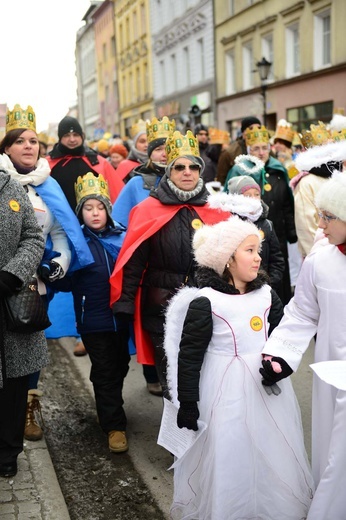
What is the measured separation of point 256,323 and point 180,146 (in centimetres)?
164

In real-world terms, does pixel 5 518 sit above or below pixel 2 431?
below

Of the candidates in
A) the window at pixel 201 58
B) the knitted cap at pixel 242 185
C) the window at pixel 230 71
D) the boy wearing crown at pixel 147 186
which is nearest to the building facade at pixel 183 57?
the window at pixel 201 58

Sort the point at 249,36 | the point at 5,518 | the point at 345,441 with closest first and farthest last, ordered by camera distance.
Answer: the point at 345,441
the point at 5,518
the point at 249,36

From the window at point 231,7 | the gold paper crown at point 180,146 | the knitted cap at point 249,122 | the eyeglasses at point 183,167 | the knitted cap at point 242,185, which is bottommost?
the knitted cap at point 242,185

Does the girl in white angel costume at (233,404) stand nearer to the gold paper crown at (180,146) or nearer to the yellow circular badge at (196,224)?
the yellow circular badge at (196,224)

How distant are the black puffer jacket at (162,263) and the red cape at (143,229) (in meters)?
0.03

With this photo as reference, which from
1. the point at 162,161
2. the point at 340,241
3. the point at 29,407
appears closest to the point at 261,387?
the point at 340,241

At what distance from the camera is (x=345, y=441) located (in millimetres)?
3051

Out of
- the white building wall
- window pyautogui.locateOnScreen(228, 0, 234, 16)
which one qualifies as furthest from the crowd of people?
the white building wall

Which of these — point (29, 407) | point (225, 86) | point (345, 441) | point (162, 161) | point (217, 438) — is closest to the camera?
point (345, 441)

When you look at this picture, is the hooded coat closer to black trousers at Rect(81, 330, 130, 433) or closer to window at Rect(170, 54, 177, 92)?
black trousers at Rect(81, 330, 130, 433)

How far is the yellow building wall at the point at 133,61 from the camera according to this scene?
4112cm

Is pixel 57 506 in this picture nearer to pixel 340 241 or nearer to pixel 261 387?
pixel 261 387

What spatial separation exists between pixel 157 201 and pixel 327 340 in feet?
5.43
